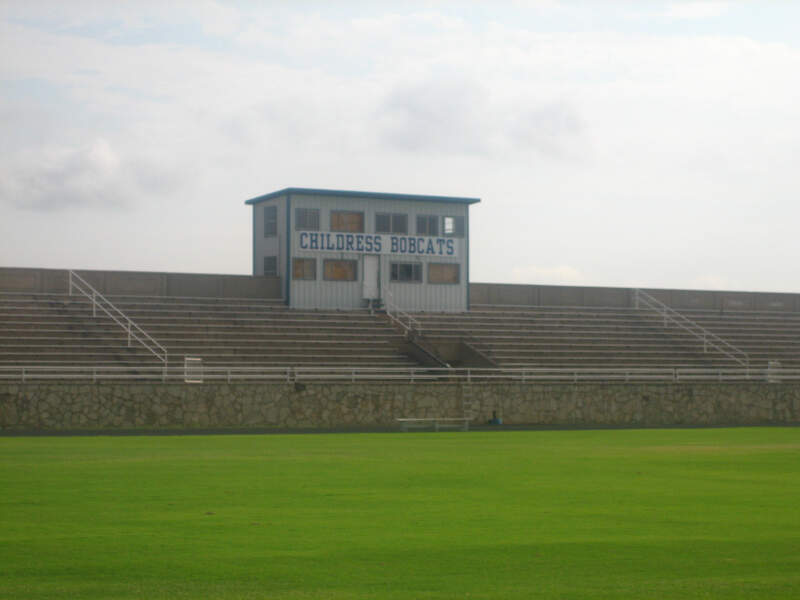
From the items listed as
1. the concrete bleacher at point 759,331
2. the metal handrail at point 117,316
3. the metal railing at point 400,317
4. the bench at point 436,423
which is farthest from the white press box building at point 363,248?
the bench at point 436,423

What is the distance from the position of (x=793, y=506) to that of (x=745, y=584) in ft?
16.9

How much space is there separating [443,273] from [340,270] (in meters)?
4.75

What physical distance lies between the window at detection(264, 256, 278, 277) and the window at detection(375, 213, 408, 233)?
14.4 feet

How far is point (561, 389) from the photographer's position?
4128 cm

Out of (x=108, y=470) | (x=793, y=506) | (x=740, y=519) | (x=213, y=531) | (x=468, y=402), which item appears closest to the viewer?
(x=213, y=531)

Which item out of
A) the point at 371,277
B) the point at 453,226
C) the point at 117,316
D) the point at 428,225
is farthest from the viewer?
the point at 453,226

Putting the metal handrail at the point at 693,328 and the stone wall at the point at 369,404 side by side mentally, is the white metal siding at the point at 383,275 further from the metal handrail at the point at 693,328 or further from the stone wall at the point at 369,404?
the stone wall at the point at 369,404

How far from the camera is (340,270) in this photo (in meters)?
49.8

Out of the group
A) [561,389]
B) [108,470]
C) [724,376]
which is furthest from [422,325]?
[108,470]

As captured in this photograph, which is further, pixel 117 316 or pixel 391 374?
pixel 117 316

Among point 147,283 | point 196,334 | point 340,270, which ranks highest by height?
point 340,270

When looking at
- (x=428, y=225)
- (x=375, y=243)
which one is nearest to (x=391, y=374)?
(x=375, y=243)

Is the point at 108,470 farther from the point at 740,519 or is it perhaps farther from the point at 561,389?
the point at 561,389

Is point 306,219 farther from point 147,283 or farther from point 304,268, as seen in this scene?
point 147,283
